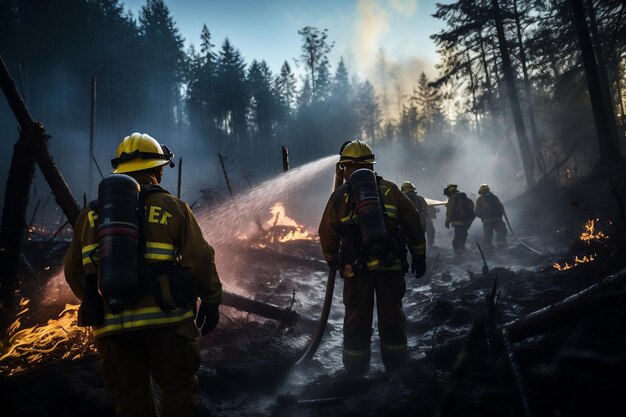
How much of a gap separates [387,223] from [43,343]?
4.05 m

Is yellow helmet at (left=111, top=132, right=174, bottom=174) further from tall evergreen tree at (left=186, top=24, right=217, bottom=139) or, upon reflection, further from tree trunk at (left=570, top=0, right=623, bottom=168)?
tall evergreen tree at (left=186, top=24, right=217, bottom=139)

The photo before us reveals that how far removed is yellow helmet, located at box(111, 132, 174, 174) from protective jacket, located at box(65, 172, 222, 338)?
0.10m

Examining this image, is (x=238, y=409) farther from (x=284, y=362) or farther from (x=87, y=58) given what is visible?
(x=87, y=58)

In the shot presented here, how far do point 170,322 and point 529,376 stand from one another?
2847 mm

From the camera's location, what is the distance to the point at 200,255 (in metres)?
2.72

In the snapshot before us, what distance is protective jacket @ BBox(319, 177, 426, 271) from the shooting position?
407 centimetres

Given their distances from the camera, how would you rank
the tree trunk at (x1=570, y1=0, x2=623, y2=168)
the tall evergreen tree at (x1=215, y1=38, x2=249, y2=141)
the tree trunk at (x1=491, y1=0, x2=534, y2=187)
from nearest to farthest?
the tree trunk at (x1=570, y1=0, x2=623, y2=168) < the tree trunk at (x1=491, y1=0, x2=534, y2=187) < the tall evergreen tree at (x1=215, y1=38, x2=249, y2=141)

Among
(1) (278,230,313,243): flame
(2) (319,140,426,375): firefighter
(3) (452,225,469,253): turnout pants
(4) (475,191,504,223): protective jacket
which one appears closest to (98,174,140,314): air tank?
(2) (319,140,426,375): firefighter

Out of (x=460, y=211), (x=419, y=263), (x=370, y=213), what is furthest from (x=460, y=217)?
(x=370, y=213)

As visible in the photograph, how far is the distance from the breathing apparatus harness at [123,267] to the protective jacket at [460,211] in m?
9.80

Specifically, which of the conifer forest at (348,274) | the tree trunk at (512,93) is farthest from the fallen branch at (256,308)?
the tree trunk at (512,93)

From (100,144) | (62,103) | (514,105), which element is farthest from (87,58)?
(514,105)

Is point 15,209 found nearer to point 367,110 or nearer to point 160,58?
point 160,58

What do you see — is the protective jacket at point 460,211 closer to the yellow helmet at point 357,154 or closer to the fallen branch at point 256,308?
the fallen branch at point 256,308
